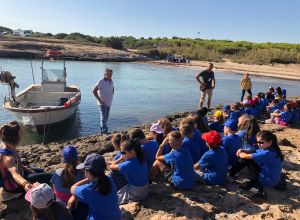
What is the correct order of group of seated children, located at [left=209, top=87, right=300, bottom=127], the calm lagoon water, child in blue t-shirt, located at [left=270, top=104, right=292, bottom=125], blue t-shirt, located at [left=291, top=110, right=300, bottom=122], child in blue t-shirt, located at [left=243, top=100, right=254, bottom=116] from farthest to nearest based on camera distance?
1. the calm lagoon water
2. blue t-shirt, located at [left=291, top=110, right=300, bottom=122]
3. child in blue t-shirt, located at [left=270, top=104, right=292, bottom=125]
4. child in blue t-shirt, located at [left=243, top=100, right=254, bottom=116]
5. group of seated children, located at [left=209, top=87, right=300, bottom=127]

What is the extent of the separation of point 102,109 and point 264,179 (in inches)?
248

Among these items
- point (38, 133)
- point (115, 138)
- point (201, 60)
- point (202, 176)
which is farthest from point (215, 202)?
point (201, 60)

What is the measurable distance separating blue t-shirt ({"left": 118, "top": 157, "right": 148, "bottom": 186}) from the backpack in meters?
1.59

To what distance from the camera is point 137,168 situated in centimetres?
570

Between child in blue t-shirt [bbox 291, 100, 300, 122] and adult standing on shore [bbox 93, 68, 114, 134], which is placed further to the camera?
child in blue t-shirt [bbox 291, 100, 300, 122]

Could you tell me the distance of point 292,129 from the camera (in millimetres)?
12328

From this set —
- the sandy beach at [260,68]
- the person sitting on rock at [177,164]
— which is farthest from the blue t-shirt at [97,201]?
the sandy beach at [260,68]

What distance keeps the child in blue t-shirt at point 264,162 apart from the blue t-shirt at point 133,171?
182cm

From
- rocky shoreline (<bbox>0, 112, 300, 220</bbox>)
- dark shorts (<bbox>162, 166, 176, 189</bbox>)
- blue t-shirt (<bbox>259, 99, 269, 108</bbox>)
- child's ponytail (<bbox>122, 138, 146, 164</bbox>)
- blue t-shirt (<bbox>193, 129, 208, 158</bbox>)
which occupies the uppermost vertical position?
child's ponytail (<bbox>122, 138, 146, 164</bbox>)

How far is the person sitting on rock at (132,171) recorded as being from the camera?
5652 millimetres

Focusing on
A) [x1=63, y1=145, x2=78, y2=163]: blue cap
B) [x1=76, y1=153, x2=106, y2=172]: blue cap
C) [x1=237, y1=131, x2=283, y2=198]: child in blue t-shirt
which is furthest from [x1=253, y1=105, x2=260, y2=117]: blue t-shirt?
[x1=76, y1=153, x2=106, y2=172]: blue cap

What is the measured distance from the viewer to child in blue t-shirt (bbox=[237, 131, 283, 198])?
610 centimetres

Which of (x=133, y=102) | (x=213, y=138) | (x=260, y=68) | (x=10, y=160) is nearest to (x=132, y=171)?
(x=213, y=138)

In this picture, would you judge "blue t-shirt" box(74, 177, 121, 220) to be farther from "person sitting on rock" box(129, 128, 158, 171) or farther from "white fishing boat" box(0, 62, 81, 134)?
"white fishing boat" box(0, 62, 81, 134)
